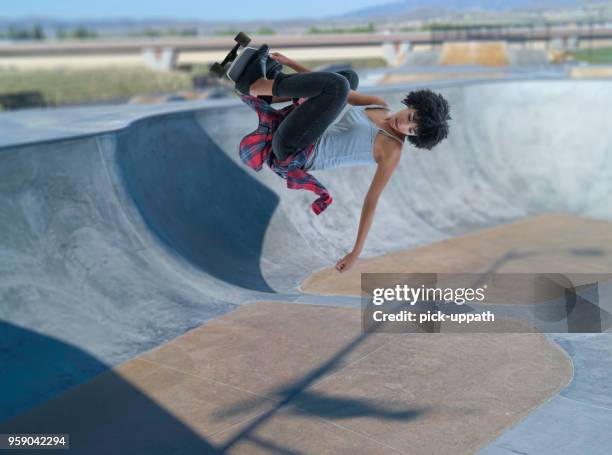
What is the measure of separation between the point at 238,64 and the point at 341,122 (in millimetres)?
854

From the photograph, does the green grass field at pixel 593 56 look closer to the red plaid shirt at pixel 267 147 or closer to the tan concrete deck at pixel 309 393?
the tan concrete deck at pixel 309 393

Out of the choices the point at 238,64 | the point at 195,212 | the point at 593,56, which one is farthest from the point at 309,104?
the point at 593,56

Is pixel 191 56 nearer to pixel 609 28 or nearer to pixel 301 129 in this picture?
pixel 609 28

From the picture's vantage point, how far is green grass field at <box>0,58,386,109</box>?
68.9 meters

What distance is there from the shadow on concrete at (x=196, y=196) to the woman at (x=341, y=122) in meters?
3.70

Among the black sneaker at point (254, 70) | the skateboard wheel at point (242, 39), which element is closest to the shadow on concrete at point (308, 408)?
the black sneaker at point (254, 70)

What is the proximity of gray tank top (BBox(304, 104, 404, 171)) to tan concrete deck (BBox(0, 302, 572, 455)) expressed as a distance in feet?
6.11

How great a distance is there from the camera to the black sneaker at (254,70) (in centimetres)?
454

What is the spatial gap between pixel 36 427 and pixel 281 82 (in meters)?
3.12

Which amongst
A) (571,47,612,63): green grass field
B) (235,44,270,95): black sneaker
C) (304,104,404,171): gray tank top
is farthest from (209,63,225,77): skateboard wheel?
(571,47,612,63): green grass field

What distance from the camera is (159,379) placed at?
5793mm

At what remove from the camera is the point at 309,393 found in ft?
17.7

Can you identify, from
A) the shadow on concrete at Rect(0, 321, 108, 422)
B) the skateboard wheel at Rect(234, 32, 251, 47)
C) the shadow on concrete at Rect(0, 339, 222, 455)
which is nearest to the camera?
the skateboard wheel at Rect(234, 32, 251, 47)

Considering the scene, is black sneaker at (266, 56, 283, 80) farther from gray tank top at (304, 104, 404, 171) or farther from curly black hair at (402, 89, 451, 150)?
curly black hair at (402, 89, 451, 150)
